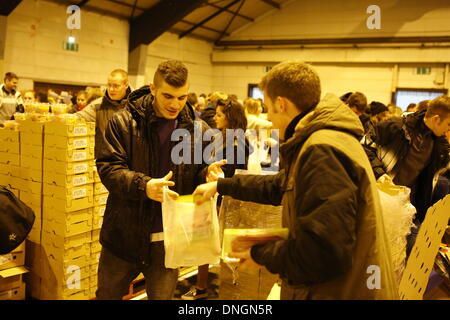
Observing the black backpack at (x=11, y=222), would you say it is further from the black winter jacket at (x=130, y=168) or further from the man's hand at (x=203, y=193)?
the man's hand at (x=203, y=193)

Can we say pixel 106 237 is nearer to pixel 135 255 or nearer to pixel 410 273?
pixel 135 255

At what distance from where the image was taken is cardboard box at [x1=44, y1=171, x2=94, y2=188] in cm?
300

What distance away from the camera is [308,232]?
118 cm

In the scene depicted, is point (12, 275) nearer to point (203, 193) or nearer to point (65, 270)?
point (65, 270)

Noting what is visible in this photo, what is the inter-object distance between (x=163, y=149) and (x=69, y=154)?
1.33 metres

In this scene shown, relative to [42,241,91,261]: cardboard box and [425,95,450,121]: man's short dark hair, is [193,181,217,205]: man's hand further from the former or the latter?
[425,95,450,121]: man's short dark hair

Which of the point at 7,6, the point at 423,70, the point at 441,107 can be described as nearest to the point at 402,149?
A: the point at 441,107

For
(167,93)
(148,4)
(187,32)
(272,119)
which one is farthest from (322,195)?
(187,32)

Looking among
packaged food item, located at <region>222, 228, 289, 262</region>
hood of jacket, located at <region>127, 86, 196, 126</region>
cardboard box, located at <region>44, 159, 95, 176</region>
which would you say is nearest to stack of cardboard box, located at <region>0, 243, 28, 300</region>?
cardboard box, located at <region>44, 159, 95, 176</region>

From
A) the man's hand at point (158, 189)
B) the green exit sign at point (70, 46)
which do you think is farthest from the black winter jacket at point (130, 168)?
the green exit sign at point (70, 46)

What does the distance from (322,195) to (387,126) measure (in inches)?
84.0

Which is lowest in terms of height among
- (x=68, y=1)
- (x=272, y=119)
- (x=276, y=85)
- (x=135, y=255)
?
(x=135, y=255)

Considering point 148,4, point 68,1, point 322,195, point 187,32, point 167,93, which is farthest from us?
point 187,32

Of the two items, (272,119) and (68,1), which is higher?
(68,1)
